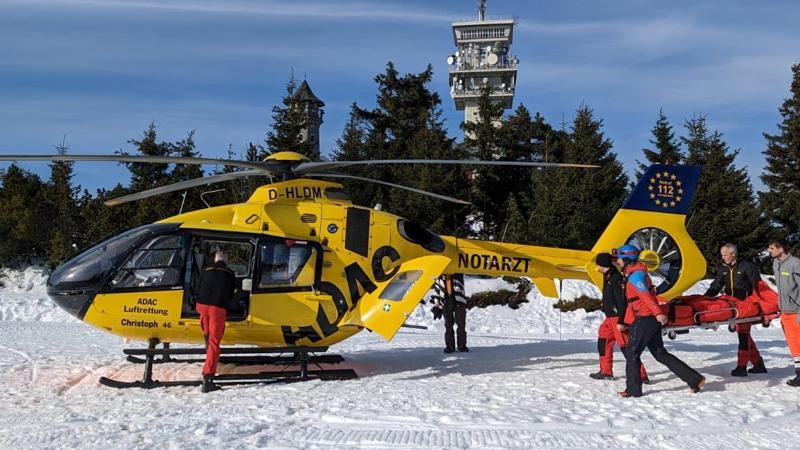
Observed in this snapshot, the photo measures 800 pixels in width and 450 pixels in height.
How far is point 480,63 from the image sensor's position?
55.4 metres

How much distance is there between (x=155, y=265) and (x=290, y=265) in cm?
171

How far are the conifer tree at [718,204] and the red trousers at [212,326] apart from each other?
72.4 ft

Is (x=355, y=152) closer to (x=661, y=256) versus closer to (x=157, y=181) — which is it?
(x=157, y=181)

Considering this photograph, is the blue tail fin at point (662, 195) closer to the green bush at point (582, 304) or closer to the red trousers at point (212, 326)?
the red trousers at point (212, 326)

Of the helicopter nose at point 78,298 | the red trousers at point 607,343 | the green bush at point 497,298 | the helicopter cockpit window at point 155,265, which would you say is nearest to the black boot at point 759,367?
the red trousers at point 607,343

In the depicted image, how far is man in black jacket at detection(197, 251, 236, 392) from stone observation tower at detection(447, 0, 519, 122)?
47807mm

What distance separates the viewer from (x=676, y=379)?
8.15m

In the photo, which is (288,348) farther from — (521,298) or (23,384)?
(521,298)

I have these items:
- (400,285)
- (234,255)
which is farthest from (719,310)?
(234,255)

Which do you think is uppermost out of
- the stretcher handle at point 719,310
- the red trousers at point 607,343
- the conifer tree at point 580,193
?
the conifer tree at point 580,193

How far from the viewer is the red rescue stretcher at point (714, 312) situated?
26.4 feet

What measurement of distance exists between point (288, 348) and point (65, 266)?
302 cm

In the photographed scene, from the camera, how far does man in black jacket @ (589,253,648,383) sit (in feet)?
25.0

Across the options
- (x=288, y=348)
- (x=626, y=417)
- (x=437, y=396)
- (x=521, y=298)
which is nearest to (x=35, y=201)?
(x=521, y=298)
